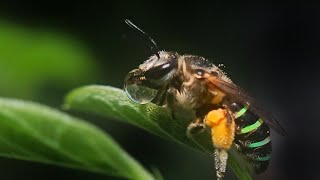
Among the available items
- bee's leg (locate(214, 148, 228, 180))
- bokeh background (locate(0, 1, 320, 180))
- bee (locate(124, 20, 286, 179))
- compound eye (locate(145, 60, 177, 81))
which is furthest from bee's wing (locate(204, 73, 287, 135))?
bokeh background (locate(0, 1, 320, 180))

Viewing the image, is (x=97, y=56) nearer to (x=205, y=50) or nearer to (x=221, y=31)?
(x=205, y=50)

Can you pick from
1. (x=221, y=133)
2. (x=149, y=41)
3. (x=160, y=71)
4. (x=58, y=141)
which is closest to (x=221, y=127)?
(x=221, y=133)

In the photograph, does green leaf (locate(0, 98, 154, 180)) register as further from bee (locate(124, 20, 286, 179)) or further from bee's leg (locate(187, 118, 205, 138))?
bee (locate(124, 20, 286, 179))

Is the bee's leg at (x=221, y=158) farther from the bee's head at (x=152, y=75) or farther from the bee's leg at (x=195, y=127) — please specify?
the bee's head at (x=152, y=75)

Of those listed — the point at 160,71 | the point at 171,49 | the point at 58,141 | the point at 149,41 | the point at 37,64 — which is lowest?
the point at 58,141

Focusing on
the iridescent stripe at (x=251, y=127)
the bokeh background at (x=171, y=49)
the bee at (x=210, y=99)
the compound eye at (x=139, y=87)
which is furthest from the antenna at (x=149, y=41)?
the bokeh background at (x=171, y=49)

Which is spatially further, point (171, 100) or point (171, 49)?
point (171, 49)

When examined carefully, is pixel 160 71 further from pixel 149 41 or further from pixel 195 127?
pixel 195 127
